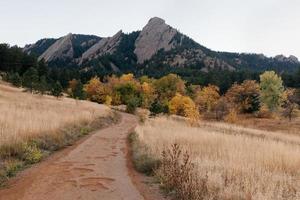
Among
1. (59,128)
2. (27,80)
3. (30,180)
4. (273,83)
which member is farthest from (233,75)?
(30,180)

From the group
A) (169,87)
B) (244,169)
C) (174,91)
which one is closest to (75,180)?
(244,169)

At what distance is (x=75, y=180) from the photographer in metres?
10.6

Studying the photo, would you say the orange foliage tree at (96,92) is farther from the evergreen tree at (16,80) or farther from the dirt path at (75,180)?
the dirt path at (75,180)

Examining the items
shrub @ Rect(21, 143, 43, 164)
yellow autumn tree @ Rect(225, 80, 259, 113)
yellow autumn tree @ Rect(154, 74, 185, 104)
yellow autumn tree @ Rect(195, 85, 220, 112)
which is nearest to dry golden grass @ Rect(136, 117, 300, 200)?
shrub @ Rect(21, 143, 43, 164)

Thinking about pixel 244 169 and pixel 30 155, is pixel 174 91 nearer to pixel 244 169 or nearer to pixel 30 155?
pixel 30 155

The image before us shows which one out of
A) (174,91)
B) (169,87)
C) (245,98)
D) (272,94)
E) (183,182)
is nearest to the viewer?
(183,182)

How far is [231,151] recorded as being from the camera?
14016 millimetres

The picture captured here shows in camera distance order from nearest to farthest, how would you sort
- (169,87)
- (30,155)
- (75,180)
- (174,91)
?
(75,180) → (30,155) → (174,91) → (169,87)

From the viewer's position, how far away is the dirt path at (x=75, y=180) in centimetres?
902

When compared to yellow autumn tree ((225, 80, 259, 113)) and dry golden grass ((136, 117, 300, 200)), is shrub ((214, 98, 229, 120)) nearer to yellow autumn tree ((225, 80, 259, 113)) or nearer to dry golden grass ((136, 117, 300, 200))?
yellow autumn tree ((225, 80, 259, 113))

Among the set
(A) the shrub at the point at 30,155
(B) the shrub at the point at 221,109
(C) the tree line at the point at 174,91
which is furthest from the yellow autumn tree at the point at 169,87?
(A) the shrub at the point at 30,155

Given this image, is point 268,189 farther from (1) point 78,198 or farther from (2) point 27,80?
(2) point 27,80

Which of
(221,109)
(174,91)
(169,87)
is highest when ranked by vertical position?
(169,87)

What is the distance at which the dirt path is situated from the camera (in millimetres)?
9016
